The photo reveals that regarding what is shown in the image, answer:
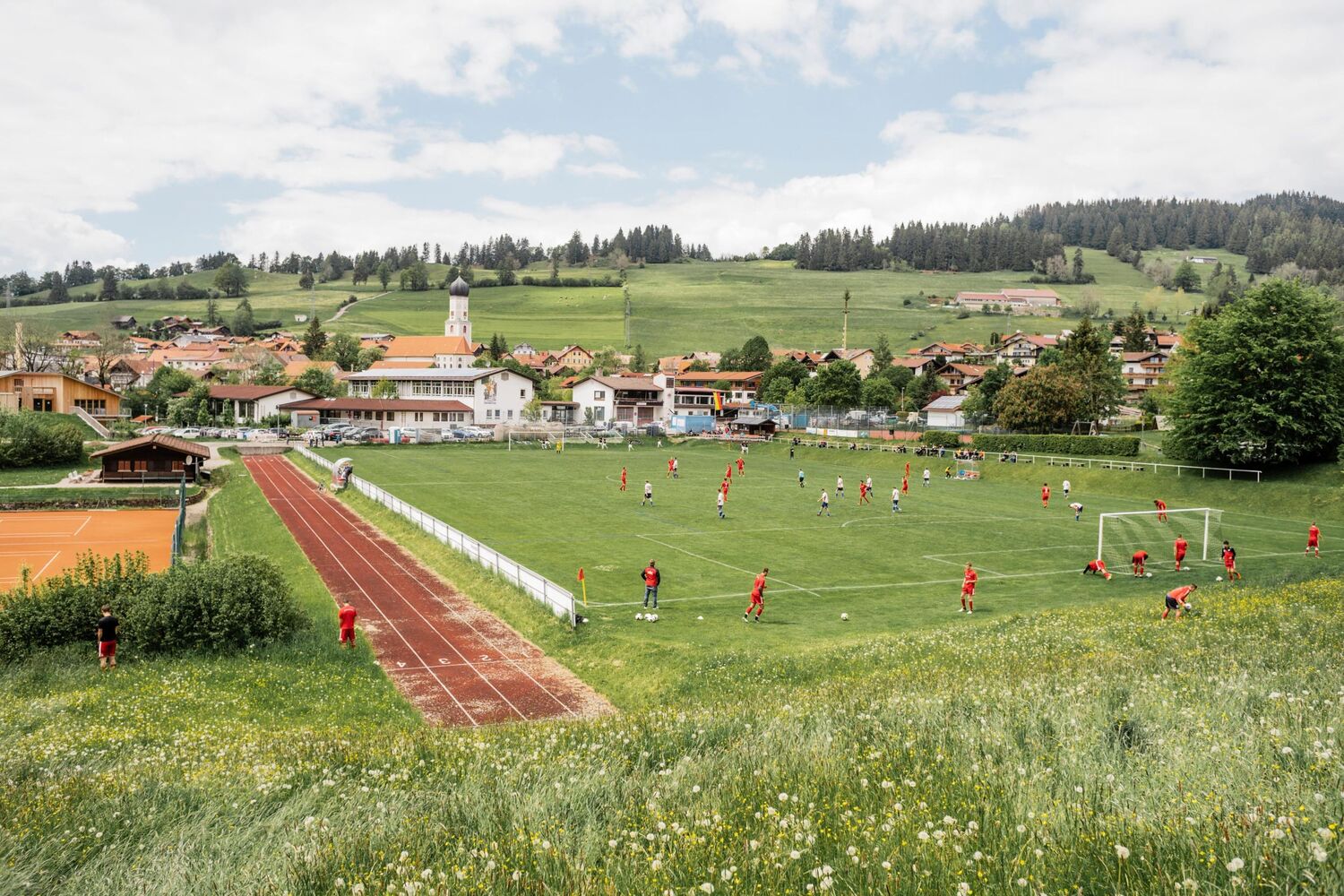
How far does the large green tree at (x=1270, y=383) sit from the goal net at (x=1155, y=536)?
56.9ft

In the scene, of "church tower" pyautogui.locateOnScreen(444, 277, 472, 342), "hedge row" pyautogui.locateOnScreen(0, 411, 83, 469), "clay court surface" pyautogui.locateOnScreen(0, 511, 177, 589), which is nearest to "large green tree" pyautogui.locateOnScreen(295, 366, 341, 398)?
"hedge row" pyautogui.locateOnScreen(0, 411, 83, 469)

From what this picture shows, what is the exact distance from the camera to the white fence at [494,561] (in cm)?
2272

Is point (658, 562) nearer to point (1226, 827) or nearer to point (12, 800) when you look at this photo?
point (12, 800)

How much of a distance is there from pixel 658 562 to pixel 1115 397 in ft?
226

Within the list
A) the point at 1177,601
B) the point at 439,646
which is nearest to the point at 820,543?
the point at 1177,601

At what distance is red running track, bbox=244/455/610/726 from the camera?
1725cm

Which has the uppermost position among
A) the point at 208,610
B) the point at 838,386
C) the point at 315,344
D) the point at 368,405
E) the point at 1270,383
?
the point at 315,344

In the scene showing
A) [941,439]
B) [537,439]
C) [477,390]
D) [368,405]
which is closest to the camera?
[941,439]

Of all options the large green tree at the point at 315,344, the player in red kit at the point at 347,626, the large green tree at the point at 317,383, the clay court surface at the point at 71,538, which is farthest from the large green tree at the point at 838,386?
the large green tree at the point at 315,344

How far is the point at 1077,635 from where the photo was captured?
17.5 metres

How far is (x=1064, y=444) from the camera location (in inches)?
2586

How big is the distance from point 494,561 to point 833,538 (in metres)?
15.3

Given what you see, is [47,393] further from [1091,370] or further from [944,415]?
[1091,370]

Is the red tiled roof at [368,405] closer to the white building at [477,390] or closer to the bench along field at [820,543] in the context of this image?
the white building at [477,390]
